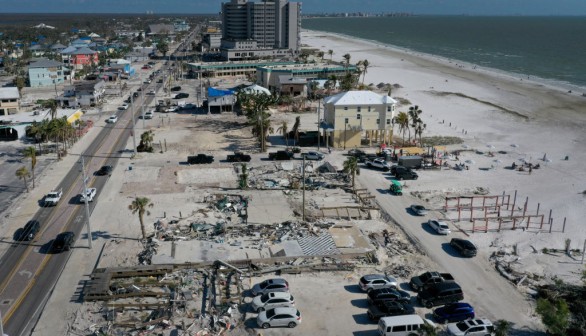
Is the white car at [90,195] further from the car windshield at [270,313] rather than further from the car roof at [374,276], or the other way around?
the car roof at [374,276]

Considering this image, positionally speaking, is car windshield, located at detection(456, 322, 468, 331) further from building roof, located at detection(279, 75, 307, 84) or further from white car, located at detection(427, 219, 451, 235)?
building roof, located at detection(279, 75, 307, 84)

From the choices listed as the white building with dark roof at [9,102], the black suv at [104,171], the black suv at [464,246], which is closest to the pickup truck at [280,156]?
the black suv at [104,171]

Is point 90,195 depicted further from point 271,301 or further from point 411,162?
point 411,162

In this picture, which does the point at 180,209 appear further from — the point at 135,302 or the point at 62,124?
the point at 62,124

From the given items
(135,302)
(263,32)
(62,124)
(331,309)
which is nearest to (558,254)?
(331,309)

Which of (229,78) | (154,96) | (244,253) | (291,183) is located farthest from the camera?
(229,78)

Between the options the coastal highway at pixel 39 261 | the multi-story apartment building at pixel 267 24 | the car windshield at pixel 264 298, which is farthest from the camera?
the multi-story apartment building at pixel 267 24

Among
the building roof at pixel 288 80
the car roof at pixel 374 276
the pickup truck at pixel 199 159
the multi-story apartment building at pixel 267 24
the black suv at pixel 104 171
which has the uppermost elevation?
the multi-story apartment building at pixel 267 24

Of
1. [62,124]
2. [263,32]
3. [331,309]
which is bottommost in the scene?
[331,309]
